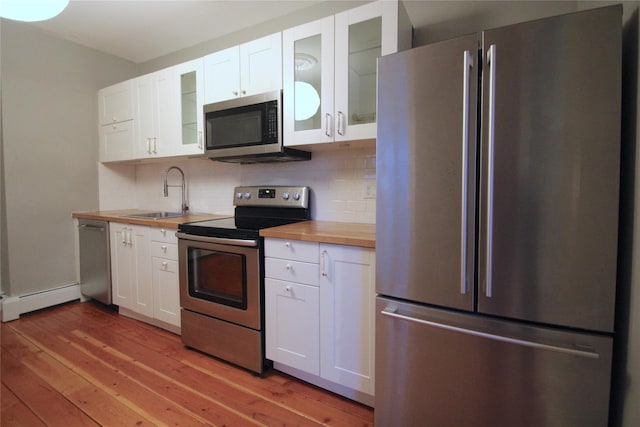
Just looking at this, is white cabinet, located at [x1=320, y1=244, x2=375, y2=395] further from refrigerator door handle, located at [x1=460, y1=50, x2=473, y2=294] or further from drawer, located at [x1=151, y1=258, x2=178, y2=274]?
drawer, located at [x1=151, y1=258, x2=178, y2=274]

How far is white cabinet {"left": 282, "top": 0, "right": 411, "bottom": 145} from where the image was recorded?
1.71 meters

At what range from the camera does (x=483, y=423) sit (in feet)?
3.81

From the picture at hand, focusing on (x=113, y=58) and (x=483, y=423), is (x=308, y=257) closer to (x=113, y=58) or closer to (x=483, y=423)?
(x=483, y=423)

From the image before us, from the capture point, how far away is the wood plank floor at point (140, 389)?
155 centimetres

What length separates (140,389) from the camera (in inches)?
69.4

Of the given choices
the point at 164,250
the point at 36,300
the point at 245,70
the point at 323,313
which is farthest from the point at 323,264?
the point at 36,300

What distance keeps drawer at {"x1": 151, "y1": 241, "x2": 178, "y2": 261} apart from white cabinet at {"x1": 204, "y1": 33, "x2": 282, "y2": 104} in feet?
3.76

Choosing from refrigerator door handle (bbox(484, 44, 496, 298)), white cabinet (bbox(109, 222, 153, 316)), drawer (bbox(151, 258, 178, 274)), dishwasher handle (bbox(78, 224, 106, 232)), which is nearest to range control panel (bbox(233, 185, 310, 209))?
drawer (bbox(151, 258, 178, 274))

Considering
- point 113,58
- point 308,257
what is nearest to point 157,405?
point 308,257

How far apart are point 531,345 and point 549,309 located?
14 cm

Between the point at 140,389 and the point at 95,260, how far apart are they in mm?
1660

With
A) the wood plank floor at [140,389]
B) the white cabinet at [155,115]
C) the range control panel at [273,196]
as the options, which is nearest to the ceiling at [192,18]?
the white cabinet at [155,115]

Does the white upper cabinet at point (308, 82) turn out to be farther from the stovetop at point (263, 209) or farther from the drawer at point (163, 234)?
the drawer at point (163, 234)

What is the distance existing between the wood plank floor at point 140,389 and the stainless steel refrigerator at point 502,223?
59 cm
